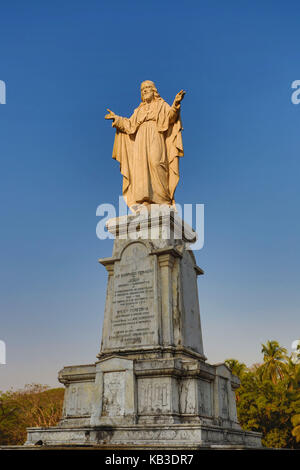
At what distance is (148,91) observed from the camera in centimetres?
1259

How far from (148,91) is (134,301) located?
20.1 feet

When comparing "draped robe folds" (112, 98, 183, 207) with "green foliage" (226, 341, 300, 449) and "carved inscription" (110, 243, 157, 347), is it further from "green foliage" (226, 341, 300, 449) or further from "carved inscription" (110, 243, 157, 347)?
"green foliage" (226, 341, 300, 449)

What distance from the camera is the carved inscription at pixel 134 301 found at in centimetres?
973

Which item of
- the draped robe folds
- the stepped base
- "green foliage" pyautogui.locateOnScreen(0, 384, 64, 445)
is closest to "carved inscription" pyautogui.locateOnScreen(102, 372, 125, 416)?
the stepped base

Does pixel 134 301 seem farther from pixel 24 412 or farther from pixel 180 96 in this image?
pixel 24 412

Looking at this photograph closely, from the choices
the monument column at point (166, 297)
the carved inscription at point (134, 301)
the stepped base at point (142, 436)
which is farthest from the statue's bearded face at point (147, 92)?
the stepped base at point (142, 436)

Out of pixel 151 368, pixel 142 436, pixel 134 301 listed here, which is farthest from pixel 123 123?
pixel 142 436

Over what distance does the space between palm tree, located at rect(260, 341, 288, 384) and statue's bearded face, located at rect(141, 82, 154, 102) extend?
Answer: 32.4 metres

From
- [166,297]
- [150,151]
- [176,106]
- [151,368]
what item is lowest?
[151,368]

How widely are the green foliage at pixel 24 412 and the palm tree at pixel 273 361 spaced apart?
18125 mm

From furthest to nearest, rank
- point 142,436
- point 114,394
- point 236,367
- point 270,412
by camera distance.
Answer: point 236,367 < point 270,412 < point 114,394 < point 142,436

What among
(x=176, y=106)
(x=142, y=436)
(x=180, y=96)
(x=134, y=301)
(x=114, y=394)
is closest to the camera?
(x=142, y=436)

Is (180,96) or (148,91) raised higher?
(148,91)

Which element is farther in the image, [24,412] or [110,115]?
[24,412]
